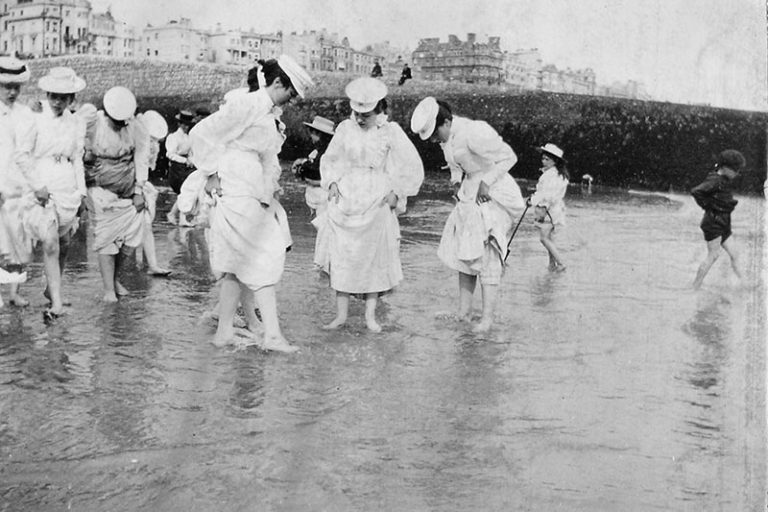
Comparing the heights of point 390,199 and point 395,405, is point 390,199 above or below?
above

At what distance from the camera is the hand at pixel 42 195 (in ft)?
23.9

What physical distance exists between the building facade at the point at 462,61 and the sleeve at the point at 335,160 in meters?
21.5

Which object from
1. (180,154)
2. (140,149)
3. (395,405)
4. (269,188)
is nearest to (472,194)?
(269,188)

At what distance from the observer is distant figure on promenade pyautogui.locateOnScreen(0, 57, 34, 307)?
7.23 meters

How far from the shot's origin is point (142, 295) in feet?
28.8

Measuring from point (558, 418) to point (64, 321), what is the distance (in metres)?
4.30

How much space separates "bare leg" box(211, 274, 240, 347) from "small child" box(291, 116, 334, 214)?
347 centimetres

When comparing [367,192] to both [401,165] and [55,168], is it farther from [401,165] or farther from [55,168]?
[55,168]

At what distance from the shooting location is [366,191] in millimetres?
7262

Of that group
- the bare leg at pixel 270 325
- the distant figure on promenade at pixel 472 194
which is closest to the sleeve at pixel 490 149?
the distant figure on promenade at pixel 472 194

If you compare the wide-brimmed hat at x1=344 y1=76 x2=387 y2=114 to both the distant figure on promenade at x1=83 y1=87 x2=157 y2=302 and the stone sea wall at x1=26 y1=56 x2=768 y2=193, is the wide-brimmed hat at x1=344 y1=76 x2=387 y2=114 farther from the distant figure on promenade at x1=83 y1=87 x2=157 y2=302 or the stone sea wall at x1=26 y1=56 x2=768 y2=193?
the stone sea wall at x1=26 y1=56 x2=768 y2=193

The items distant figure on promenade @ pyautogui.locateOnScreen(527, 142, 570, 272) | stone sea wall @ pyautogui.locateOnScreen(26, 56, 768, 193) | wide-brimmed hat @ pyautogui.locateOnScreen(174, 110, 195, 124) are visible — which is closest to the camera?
distant figure on promenade @ pyautogui.locateOnScreen(527, 142, 570, 272)

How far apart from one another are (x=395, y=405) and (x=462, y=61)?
28.2 meters

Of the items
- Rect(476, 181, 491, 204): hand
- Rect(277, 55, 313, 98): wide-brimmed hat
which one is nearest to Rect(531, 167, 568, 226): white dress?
Rect(476, 181, 491, 204): hand
